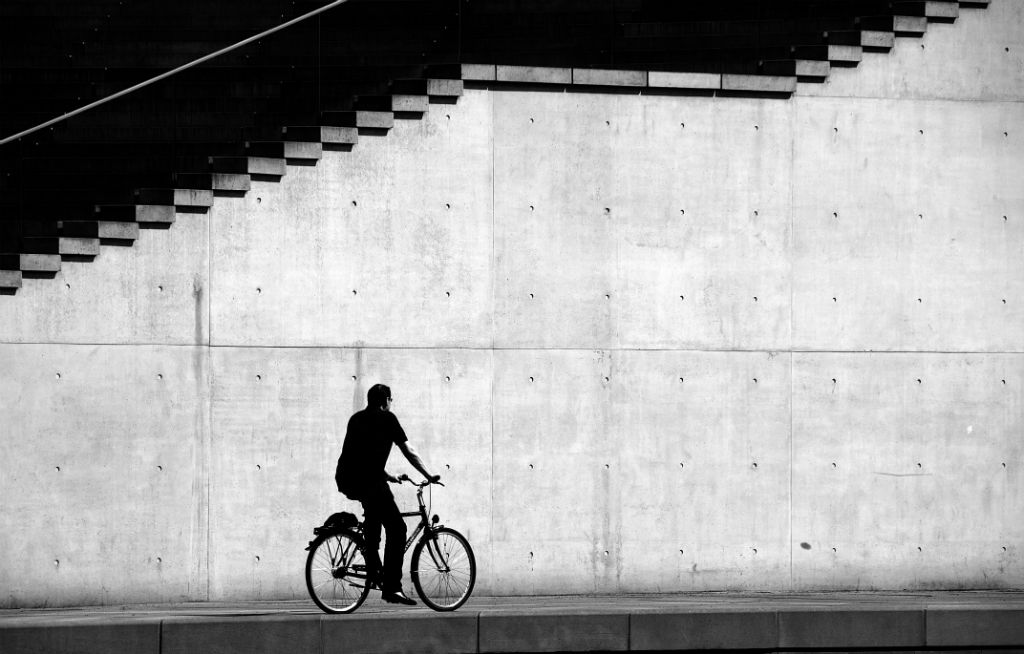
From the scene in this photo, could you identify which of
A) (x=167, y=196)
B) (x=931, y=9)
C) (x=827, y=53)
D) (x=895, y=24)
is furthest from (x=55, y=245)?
(x=931, y=9)

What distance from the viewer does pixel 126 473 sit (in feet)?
36.3

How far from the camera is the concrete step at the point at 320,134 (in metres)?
11.3

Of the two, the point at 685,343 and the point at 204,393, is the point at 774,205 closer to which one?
the point at 685,343

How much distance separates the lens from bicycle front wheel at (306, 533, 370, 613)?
9688mm

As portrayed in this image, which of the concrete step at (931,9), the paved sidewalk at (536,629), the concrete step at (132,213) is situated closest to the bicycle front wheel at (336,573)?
the paved sidewalk at (536,629)

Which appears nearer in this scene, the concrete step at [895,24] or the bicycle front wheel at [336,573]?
the bicycle front wheel at [336,573]

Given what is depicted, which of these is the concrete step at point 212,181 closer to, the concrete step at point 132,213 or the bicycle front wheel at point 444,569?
the concrete step at point 132,213

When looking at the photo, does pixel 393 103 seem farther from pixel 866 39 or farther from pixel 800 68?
pixel 866 39

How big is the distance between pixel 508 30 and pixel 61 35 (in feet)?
12.6

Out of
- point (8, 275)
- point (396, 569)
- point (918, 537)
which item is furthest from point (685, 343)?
point (8, 275)

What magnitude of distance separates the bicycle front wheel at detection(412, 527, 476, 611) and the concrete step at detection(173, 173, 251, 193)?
3379 millimetres

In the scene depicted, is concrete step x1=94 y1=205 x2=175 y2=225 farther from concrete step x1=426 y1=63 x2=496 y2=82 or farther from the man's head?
the man's head

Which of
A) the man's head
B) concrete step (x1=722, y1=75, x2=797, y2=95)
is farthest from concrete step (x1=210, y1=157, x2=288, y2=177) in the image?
concrete step (x1=722, y1=75, x2=797, y2=95)

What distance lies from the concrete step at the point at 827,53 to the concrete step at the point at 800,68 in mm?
60
